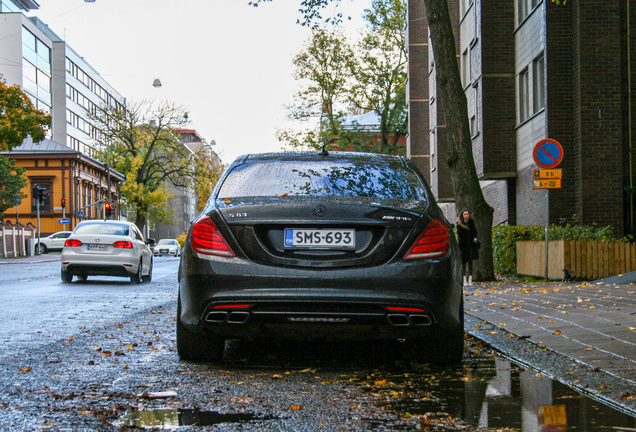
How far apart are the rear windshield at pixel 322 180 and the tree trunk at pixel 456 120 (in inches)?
461

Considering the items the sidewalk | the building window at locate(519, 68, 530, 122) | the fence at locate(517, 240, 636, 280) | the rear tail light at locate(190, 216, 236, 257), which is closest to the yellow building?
the building window at locate(519, 68, 530, 122)

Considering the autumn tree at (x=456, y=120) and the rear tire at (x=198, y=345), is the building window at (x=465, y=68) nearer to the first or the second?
the autumn tree at (x=456, y=120)

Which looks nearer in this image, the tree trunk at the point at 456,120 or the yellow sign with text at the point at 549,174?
the yellow sign with text at the point at 549,174

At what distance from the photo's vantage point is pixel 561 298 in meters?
11.7

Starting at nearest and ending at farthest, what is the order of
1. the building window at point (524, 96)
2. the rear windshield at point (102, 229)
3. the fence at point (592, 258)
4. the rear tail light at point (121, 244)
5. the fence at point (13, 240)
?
the fence at point (592, 258)
the rear tail light at point (121, 244)
the rear windshield at point (102, 229)
the building window at point (524, 96)
the fence at point (13, 240)

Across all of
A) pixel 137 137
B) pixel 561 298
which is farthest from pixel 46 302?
pixel 137 137

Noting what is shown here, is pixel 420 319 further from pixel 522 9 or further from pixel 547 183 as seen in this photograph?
pixel 522 9

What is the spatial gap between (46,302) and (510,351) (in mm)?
8142

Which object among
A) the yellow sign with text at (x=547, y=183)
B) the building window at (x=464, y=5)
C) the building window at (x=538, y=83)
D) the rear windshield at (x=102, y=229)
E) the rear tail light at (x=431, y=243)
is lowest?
the rear tail light at (x=431, y=243)

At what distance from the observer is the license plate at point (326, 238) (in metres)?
5.34

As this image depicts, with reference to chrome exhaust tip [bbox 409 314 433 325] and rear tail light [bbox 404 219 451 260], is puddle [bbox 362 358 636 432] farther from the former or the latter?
rear tail light [bbox 404 219 451 260]

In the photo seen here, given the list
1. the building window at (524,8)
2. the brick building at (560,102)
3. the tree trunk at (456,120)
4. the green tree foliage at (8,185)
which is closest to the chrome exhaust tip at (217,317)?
the tree trunk at (456,120)

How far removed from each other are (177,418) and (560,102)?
18.5 m

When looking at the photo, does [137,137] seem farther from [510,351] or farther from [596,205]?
[510,351]
